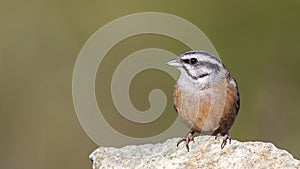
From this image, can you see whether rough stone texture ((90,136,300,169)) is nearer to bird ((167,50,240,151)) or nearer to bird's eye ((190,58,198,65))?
bird ((167,50,240,151))

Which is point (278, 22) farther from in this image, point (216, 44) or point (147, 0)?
point (147, 0)

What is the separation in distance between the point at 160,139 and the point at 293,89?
224cm

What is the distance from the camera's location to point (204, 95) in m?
6.28

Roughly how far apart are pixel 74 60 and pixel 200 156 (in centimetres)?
479

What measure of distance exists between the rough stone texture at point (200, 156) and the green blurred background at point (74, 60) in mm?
3690

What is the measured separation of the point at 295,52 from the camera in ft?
34.4

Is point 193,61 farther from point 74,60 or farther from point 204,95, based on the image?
point 74,60

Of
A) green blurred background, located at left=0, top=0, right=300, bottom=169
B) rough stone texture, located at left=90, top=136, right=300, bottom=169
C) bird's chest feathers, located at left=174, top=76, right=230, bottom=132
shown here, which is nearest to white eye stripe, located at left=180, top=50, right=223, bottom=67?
bird's chest feathers, located at left=174, top=76, right=230, bottom=132

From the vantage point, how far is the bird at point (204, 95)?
624cm

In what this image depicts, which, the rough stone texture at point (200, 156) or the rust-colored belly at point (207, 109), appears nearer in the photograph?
the rough stone texture at point (200, 156)

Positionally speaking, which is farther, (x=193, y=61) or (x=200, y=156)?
(x=193, y=61)

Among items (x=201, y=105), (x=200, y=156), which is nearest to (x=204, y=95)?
(x=201, y=105)

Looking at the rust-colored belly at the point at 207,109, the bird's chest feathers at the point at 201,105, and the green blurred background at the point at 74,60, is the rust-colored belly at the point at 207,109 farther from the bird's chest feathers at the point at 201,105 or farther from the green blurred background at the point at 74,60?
the green blurred background at the point at 74,60

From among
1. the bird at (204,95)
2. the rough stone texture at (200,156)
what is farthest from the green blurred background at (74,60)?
the rough stone texture at (200,156)
